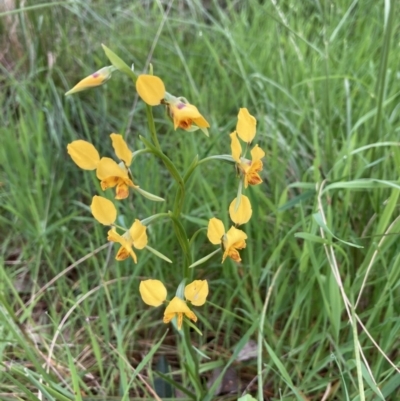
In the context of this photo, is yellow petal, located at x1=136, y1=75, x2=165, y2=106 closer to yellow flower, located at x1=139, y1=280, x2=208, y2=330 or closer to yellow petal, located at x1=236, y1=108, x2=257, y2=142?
yellow petal, located at x1=236, y1=108, x2=257, y2=142

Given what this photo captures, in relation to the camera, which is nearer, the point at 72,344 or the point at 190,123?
the point at 190,123

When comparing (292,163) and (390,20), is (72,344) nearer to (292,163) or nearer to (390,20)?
(292,163)

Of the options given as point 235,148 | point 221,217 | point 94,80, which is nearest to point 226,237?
point 235,148

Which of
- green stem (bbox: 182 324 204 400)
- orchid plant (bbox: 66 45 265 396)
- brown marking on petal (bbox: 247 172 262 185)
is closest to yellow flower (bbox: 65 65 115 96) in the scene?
orchid plant (bbox: 66 45 265 396)

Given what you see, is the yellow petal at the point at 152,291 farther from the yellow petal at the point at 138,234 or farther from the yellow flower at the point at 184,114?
the yellow flower at the point at 184,114

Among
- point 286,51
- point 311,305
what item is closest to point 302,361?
point 311,305

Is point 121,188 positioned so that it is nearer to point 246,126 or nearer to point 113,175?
point 113,175
